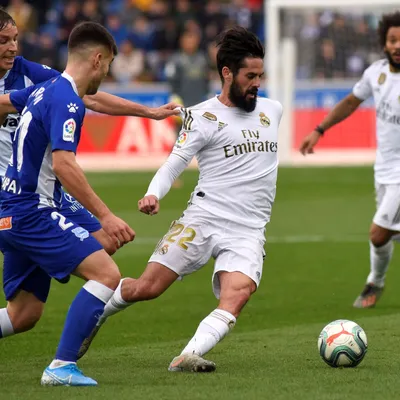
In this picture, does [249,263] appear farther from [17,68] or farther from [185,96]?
[185,96]

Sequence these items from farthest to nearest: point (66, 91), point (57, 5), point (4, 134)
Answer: point (57, 5)
point (4, 134)
point (66, 91)

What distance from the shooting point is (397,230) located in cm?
1014

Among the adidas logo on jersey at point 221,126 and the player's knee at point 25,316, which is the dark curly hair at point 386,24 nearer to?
the adidas logo on jersey at point 221,126

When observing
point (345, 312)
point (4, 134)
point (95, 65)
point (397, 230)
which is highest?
point (95, 65)

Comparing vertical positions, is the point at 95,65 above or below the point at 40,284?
above

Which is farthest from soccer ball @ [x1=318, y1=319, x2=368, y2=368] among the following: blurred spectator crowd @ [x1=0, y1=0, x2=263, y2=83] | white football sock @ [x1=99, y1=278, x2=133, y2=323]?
blurred spectator crowd @ [x1=0, y1=0, x2=263, y2=83]

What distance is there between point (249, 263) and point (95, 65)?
1.58 metres

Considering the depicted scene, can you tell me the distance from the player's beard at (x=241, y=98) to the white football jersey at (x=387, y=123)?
9.97ft

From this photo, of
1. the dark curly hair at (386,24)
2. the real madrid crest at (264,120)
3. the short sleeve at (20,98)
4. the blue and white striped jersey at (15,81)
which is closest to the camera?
the short sleeve at (20,98)

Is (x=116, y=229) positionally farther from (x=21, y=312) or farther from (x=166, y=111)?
(x=166, y=111)

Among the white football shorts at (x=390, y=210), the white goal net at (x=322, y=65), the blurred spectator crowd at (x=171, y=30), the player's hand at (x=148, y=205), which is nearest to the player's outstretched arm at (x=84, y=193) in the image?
the player's hand at (x=148, y=205)

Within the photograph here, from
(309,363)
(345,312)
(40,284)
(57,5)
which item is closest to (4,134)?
(40,284)

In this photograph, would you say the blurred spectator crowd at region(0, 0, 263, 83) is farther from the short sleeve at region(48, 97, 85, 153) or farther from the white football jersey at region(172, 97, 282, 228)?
the short sleeve at region(48, 97, 85, 153)

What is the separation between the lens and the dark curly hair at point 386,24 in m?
9.94
